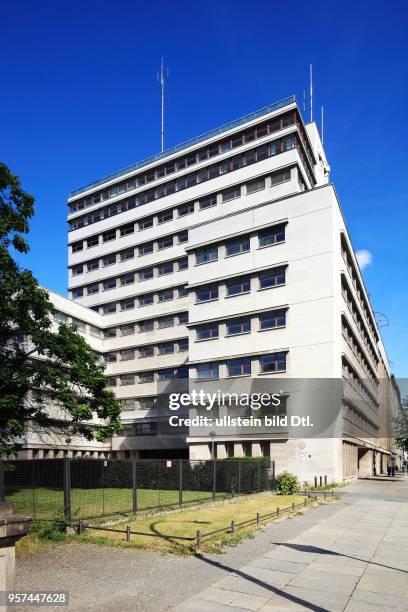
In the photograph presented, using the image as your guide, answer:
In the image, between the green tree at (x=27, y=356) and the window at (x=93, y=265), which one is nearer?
the green tree at (x=27, y=356)

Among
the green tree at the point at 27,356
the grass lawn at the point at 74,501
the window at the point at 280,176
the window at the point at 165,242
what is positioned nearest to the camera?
the grass lawn at the point at 74,501

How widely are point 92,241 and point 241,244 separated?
101 feet

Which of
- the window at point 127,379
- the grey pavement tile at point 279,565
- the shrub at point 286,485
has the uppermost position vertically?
the window at point 127,379

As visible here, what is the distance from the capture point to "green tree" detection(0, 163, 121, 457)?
82.8 feet

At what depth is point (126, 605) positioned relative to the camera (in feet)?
29.6

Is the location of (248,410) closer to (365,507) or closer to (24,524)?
(365,507)

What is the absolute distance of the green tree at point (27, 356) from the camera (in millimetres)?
25250

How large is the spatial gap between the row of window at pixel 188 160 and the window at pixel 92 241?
4914 mm

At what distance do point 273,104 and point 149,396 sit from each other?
34623 mm

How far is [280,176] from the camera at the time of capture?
5475 cm

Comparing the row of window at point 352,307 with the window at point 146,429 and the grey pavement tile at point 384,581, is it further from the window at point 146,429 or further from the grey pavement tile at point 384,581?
the grey pavement tile at point 384,581

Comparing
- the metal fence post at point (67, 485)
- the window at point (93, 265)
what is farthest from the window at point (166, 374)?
the metal fence post at point (67, 485)

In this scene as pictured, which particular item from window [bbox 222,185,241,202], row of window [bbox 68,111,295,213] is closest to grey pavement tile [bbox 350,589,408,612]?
window [bbox 222,185,241,202]

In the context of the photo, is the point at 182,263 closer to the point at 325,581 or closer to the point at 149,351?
the point at 149,351
